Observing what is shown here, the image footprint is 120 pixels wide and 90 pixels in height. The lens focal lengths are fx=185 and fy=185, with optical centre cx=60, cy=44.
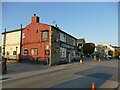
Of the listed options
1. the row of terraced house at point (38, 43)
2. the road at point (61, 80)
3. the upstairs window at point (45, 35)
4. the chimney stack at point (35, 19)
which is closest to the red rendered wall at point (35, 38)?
the row of terraced house at point (38, 43)

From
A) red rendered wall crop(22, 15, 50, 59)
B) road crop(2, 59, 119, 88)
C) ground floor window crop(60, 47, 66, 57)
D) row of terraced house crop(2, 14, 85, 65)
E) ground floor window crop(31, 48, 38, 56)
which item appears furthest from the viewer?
ground floor window crop(60, 47, 66, 57)

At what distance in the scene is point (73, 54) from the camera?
4384 centimetres

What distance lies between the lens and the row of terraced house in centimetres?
3216

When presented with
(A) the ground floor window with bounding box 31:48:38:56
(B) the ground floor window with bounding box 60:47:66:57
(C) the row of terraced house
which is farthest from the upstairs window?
(B) the ground floor window with bounding box 60:47:66:57

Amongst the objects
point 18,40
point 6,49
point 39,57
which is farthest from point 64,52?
point 6,49

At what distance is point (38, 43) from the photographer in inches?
1329

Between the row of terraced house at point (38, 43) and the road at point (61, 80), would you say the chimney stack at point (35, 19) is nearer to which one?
the row of terraced house at point (38, 43)

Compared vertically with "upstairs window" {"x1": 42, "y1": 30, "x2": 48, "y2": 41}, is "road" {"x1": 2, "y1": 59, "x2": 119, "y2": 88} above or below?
below

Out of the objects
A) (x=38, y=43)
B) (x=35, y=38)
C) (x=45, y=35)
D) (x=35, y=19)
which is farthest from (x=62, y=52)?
(x=35, y=19)

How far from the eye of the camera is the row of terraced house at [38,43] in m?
32.2

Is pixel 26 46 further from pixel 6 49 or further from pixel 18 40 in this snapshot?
pixel 6 49

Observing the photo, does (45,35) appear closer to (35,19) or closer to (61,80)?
(35,19)

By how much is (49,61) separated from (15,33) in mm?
11956

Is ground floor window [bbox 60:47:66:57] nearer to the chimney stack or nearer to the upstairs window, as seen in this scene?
the upstairs window
